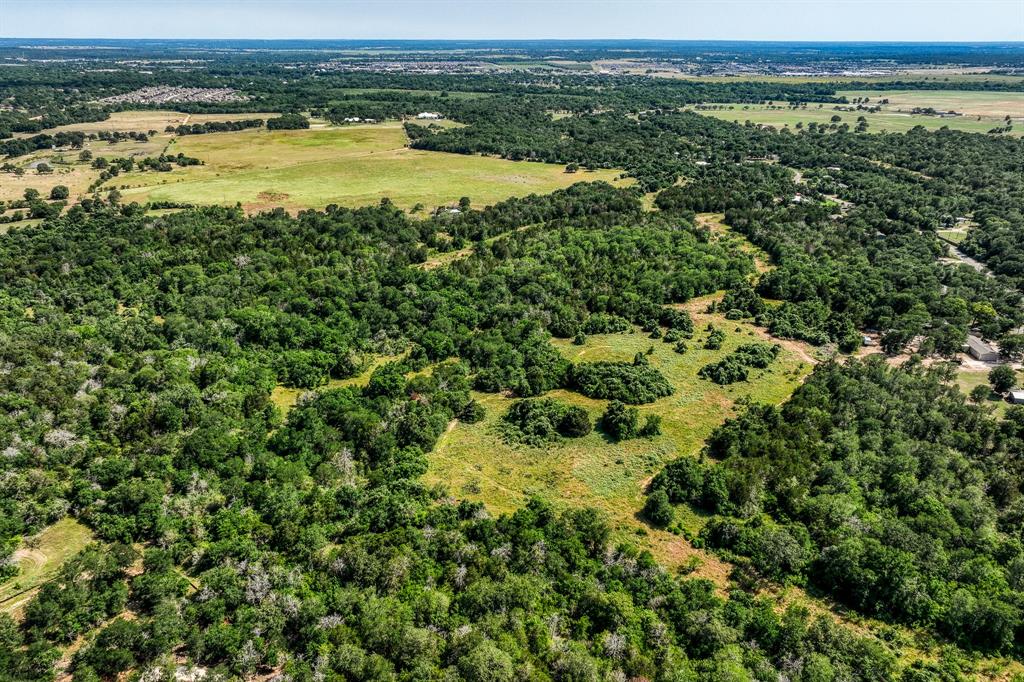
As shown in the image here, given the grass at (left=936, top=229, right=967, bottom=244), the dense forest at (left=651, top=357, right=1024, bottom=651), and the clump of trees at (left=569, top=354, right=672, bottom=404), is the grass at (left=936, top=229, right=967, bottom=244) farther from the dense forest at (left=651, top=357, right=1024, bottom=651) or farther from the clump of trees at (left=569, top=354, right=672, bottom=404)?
the clump of trees at (left=569, top=354, right=672, bottom=404)

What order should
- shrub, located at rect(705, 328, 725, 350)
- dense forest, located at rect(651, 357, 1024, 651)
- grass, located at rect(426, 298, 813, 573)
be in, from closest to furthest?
dense forest, located at rect(651, 357, 1024, 651) → grass, located at rect(426, 298, 813, 573) → shrub, located at rect(705, 328, 725, 350)

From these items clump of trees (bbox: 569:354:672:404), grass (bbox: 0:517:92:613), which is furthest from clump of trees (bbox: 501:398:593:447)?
grass (bbox: 0:517:92:613)

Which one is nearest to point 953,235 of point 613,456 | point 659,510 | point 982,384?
point 982,384

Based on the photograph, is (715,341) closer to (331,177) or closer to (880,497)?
(880,497)

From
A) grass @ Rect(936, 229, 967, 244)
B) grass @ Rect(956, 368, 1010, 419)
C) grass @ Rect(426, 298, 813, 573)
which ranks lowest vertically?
grass @ Rect(426, 298, 813, 573)

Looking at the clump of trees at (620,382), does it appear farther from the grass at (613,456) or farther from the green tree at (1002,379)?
the green tree at (1002,379)

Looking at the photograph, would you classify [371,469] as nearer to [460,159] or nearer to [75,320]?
[75,320]
